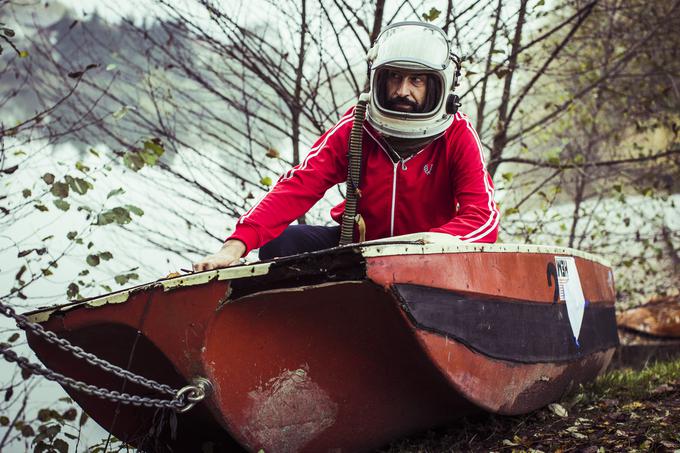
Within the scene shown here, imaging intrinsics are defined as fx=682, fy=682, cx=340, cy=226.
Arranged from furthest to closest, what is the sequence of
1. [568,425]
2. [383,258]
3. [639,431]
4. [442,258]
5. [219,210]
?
1. [219,210]
2. [568,425]
3. [639,431]
4. [442,258]
5. [383,258]

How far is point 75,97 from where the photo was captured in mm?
5668

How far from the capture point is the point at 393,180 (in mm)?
3311

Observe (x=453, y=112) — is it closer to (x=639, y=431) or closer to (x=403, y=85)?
(x=403, y=85)

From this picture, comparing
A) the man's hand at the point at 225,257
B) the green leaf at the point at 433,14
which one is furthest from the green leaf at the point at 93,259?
the green leaf at the point at 433,14

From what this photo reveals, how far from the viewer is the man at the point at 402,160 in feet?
10.4

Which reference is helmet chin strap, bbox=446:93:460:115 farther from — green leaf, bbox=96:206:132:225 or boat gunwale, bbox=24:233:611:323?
green leaf, bbox=96:206:132:225

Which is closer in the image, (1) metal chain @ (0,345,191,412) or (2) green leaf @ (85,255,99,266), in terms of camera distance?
(1) metal chain @ (0,345,191,412)

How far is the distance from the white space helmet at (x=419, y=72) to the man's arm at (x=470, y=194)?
0.13 metres

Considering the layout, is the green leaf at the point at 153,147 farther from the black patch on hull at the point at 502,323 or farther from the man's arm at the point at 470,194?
the black patch on hull at the point at 502,323

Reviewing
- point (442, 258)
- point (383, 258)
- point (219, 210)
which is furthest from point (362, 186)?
point (219, 210)

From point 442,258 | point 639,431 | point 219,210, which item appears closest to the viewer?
point 442,258

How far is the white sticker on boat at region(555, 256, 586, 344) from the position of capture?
3.49m

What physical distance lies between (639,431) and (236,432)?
1.69m

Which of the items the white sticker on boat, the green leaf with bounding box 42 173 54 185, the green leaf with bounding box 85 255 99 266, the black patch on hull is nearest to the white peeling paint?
the black patch on hull
